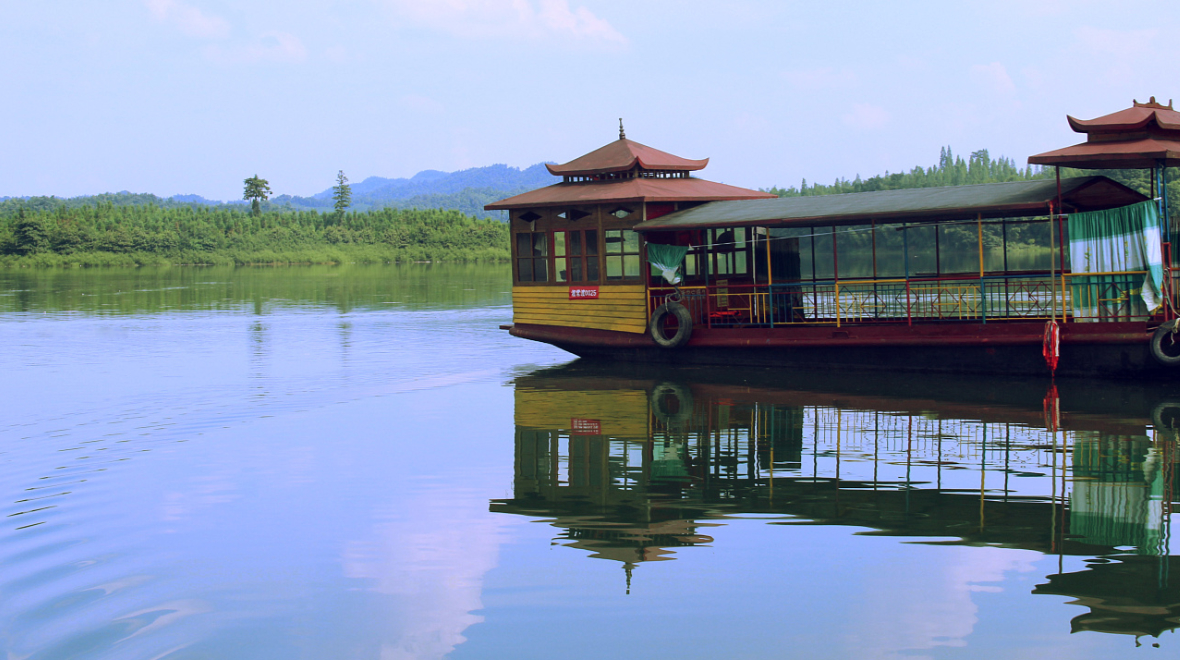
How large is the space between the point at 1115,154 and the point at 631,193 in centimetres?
806

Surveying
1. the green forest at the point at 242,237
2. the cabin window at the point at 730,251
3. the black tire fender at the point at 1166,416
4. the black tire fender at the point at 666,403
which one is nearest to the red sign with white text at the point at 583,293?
the cabin window at the point at 730,251

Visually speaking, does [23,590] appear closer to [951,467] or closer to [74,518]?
[74,518]

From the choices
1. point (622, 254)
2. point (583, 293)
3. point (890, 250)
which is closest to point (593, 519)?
point (622, 254)

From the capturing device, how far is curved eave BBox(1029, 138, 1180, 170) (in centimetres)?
1312

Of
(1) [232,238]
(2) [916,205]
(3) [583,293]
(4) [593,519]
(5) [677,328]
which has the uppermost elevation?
(1) [232,238]

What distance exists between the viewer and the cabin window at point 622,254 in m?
18.4

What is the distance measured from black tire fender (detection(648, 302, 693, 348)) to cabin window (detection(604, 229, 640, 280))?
971mm

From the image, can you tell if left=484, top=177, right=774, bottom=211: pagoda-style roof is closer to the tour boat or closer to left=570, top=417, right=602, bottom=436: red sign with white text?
the tour boat

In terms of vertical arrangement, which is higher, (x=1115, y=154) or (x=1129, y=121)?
(x=1129, y=121)

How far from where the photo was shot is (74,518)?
8.96 m

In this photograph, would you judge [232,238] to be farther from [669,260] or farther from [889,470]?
[889,470]

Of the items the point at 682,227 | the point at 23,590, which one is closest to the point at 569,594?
the point at 23,590

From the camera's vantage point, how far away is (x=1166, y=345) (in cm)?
1364

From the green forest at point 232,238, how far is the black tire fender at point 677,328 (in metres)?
73.9
